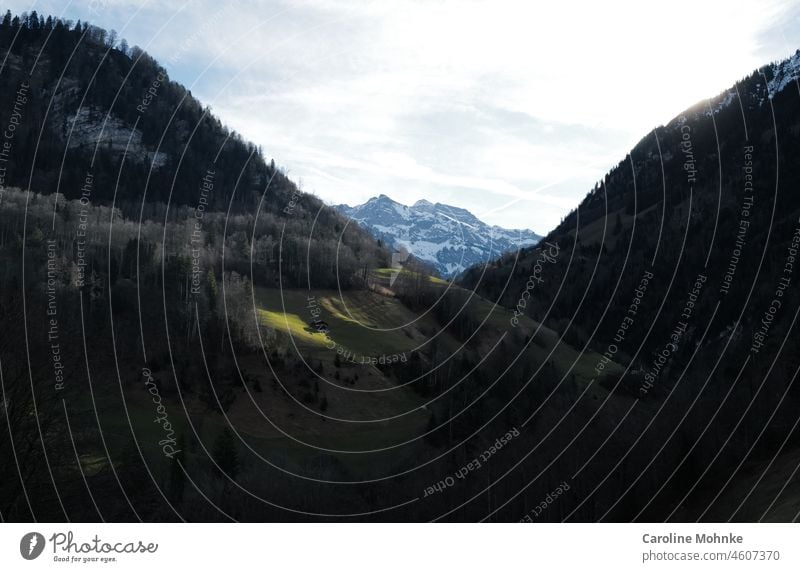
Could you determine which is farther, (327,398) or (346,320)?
(346,320)

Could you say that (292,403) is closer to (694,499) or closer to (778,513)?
(694,499)

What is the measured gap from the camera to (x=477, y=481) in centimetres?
5525

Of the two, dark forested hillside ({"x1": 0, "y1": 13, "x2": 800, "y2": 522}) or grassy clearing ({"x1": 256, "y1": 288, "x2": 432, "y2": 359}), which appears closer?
dark forested hillside ({"x1": 0, "y1": 13, "x2": 800, "y2": 522})

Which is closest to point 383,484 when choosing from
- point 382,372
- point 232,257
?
point 382,372

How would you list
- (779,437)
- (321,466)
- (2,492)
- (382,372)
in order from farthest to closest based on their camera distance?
1. (382,372)
2. (321,466)
3. (779,437)
4. (2,492)

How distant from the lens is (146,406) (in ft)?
269

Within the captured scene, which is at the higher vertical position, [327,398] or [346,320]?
[346,320]

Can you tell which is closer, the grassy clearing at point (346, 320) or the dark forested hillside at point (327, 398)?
the dark forested hillside at point (327, 398)

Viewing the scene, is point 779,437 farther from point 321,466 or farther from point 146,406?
point 146,406

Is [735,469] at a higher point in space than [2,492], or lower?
lower

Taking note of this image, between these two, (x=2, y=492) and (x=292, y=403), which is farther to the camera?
(x=292, y=403)

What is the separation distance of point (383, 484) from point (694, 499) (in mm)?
25661
